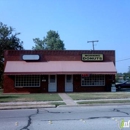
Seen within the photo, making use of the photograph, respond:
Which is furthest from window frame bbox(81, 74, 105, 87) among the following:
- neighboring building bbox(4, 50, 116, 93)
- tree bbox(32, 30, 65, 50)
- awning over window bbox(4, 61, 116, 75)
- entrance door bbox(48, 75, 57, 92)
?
tree bbox(32, 30, 65, 50)

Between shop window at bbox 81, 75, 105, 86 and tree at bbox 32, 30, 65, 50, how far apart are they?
149 feet

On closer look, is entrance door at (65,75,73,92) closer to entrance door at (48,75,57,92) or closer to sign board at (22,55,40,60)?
entrance door at (48,75,57,92)

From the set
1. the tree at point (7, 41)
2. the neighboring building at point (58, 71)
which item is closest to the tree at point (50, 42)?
the tree at point (7, 41)

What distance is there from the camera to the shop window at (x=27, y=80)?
25702 mm

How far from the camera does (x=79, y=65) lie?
26.0m

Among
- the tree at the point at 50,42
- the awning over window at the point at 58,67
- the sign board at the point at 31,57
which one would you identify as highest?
the tree at the point at 50,42

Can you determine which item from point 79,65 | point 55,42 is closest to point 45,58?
point 79,65

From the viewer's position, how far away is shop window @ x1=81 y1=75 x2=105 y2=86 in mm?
26375

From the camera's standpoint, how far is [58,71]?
2480 cm

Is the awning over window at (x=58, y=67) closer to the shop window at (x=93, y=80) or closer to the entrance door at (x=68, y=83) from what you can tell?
the shop window at (x=93, y=80)

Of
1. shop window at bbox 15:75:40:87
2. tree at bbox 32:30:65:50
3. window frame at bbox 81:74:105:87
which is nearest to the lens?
shop window at bbox 15:75:40:87

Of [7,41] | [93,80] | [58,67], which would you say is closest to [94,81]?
[93,80]

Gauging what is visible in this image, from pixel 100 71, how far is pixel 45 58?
653 centimetres

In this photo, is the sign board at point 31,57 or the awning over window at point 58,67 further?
the sign board at point 31,57
